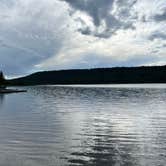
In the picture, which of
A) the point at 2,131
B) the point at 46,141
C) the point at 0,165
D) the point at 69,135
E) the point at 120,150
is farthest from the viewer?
the point at 2,131

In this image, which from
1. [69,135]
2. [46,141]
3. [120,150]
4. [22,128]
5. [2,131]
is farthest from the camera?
[22,128]

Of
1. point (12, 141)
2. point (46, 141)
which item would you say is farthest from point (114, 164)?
point (12, 141)

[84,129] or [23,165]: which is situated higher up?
[84,129]

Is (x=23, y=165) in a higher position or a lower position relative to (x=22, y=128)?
lower

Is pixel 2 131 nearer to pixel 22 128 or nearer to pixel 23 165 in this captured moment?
pixel 22 128

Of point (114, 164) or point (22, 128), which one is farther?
point (22, 128)

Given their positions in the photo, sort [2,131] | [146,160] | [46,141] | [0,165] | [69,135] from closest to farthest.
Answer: [0,165] < [146,160] < [46,141] < [69,135] < [2,131]

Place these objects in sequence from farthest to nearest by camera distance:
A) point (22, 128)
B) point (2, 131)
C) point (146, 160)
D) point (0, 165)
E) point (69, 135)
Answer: point (22, 128), point (2, 131), point (69, 135), point (146, 160), point (0, 165)

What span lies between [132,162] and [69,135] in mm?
9539

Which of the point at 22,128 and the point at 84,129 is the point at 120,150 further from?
the point at 22,128

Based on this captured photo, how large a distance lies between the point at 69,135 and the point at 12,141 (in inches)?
191

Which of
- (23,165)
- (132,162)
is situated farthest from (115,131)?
(23,165)

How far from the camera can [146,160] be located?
15.9m

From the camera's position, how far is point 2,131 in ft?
85.9
